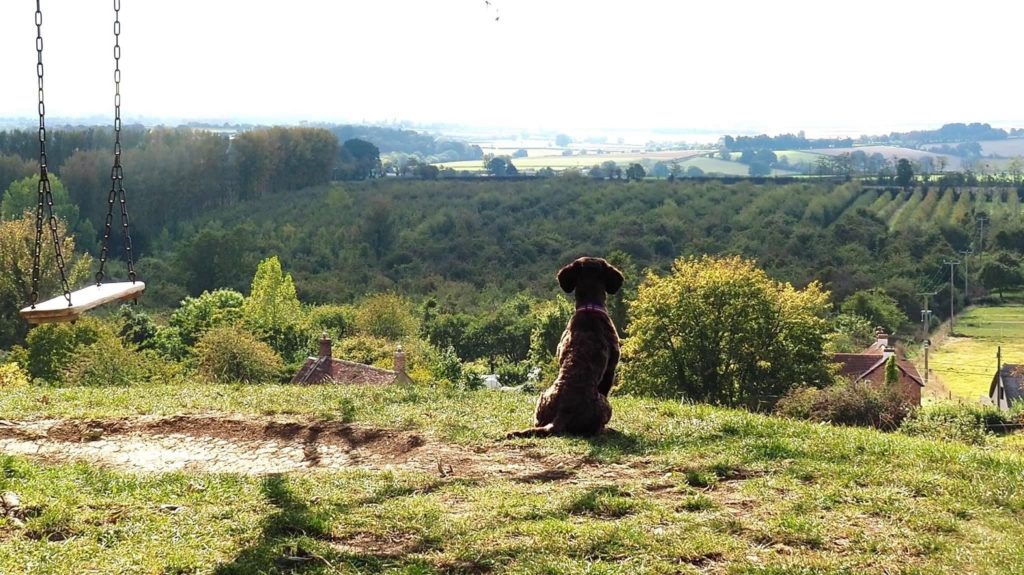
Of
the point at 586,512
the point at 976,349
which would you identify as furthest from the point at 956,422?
the point at 976,349

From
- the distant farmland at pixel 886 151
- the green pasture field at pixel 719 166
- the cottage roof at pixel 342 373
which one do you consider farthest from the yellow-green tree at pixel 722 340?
the distant farmland at pixel 886 151

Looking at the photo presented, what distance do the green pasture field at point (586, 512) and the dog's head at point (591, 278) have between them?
5.18ft

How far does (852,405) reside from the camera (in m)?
14.5

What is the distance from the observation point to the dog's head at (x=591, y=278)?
34.9 feet

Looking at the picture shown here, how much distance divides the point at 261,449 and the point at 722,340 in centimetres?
1979

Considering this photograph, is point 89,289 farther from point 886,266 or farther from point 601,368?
point 886,266

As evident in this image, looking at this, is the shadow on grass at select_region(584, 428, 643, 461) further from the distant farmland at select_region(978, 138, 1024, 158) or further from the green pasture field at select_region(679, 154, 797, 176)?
the distant farmland at select_region(978, 138, 1024, 158)

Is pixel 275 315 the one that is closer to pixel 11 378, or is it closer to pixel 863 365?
pixel 11 378

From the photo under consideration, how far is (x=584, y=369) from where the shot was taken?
9891 mm

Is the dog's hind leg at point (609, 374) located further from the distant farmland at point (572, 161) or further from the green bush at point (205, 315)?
the distant farmland at point (572, 161)

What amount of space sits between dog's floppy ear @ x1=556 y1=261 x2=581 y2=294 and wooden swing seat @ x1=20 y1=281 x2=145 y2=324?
4.34m

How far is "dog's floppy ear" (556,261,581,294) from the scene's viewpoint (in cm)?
1070

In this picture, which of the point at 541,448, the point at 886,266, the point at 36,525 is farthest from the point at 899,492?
the point at 886,266

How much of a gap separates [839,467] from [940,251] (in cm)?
7988
